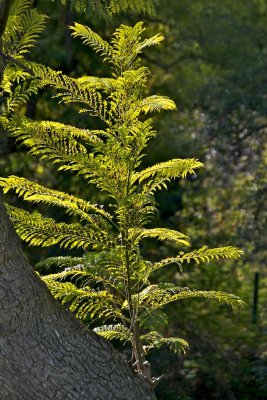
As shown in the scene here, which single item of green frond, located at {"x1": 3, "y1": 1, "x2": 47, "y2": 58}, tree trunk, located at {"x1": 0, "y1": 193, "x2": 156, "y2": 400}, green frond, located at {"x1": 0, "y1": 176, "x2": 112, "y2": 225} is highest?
green frond, located at {"x1": 3, "y1": 1, "x2": 47, "y2": 58}

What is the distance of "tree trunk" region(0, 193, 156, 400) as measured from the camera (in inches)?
191

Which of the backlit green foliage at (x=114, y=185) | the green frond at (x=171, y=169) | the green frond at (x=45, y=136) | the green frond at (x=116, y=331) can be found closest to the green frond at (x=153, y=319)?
the backlit green foliage at (x=114, y=185)

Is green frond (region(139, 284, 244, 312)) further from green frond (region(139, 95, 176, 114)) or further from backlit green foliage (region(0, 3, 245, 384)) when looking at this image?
green frond (region(139, 95, 176, 114))

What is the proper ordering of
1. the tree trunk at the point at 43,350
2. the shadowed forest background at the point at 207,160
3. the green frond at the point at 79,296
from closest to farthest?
the tree trunk at the point at 43,350
the green frond at the point at 79,296
the shadowed forest background at the point at 207,160

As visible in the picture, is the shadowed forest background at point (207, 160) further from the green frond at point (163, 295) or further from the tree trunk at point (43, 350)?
the tree trunk at point (43, 350)

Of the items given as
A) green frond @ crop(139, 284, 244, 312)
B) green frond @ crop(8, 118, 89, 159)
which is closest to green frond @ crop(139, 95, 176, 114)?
green frond @ crop(8, 118, 89, 159)

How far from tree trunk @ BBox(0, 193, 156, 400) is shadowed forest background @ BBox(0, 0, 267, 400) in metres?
4.90

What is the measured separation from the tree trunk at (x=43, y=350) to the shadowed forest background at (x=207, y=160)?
4.90 m

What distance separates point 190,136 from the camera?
11.1 m

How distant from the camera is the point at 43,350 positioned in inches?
195

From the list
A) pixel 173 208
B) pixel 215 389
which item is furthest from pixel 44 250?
pixel 215 389

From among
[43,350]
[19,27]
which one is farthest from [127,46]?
[43,350]

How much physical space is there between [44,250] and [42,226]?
215 inches

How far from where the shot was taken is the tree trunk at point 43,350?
15.9 ft
